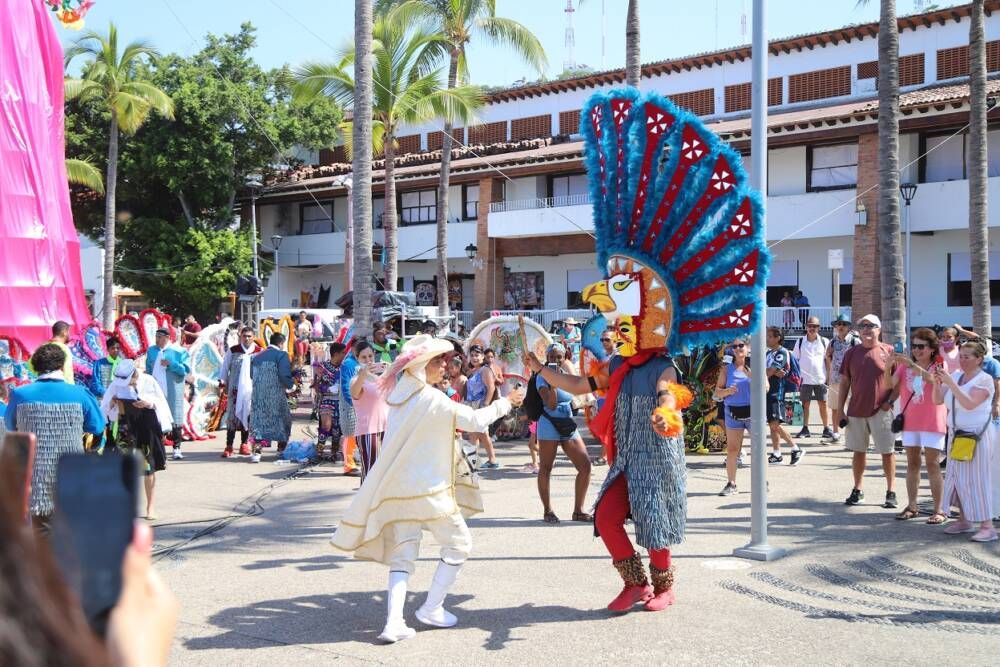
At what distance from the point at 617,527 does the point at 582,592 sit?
728mm

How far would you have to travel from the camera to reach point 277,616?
19.9 ft

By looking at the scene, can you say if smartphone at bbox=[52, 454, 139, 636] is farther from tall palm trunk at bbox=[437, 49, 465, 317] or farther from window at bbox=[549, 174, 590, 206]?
window at bbox=[549, 174, 590, 206]

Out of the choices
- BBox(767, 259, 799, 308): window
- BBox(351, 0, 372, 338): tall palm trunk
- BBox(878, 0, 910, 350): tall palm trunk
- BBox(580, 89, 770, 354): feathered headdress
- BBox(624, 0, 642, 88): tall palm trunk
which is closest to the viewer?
BBox(580, 89, 770, 354): feathered headdress

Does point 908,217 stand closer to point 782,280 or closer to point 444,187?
point 782,280

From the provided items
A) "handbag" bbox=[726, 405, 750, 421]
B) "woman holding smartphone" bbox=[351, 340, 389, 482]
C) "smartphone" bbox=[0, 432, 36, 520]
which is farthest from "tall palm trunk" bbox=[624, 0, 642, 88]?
"smartphone" bbox=[0, 432, 36, 520]

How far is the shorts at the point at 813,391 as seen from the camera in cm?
1463

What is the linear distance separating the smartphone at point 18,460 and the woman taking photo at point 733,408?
9.16 m

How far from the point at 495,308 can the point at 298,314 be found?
10.8 meters

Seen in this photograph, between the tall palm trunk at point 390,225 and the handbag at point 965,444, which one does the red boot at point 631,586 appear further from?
the tall palm trunk at point 390,225

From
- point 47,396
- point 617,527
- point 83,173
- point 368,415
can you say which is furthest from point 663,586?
point 83,173

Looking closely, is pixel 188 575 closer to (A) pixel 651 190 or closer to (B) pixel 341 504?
(B) pixel 341 504

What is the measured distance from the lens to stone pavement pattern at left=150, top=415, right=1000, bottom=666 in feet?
17.7

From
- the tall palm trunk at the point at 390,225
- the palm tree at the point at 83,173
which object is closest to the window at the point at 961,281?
the tall palm trunk at the point at 390,225

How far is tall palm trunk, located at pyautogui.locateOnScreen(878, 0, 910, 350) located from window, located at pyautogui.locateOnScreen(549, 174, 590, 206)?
1871 centimetres
